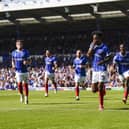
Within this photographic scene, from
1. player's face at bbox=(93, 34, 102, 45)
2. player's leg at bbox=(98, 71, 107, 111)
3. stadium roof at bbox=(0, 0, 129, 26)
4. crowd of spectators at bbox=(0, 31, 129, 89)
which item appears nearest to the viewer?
player's face at bbox=(93, 34, 102, 45)

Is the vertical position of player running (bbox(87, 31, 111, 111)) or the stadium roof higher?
the stadium roof

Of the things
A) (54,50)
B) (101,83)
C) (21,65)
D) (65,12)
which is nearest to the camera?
(101,83)

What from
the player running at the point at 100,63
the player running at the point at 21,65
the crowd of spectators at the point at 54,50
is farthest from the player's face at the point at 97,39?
the crowd of spectators at the point at 54,50

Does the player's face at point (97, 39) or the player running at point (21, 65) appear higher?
the player's face at point (97, 39)

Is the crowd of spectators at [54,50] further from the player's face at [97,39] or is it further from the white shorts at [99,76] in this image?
the player's face at [97,39]

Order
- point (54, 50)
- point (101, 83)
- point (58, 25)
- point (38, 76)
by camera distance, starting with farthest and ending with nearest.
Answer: point (58, 25) < point (54, 50) < point (38, 76) < point (101, 83)

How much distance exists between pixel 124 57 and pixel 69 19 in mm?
30161

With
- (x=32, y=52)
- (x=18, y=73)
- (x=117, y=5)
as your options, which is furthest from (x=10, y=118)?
(x=32, y=52)

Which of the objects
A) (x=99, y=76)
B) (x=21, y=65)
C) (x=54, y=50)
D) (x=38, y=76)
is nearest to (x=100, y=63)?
(x=99, y=76)

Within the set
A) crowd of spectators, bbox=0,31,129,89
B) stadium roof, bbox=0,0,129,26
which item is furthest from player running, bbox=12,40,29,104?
stadium roof, bbox=0,0,129,26

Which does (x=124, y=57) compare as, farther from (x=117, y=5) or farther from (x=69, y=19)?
(x=69, y=19)

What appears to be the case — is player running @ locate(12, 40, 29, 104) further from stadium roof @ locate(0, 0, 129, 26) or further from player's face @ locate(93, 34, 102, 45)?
stadium roof @ locate(0, 0, 129, 26)

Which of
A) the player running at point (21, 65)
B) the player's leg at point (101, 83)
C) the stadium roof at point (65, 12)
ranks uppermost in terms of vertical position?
the stadium roof at point (65, 12)

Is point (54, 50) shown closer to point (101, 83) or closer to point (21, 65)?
point (21, 65)
